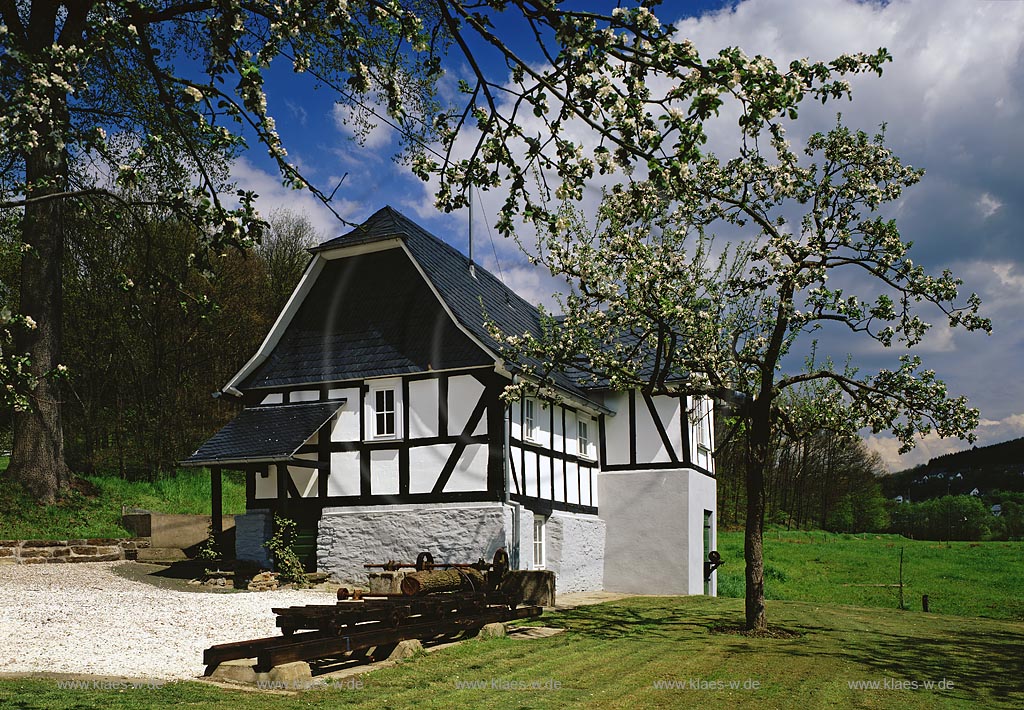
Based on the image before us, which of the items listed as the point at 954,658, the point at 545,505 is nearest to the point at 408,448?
the point at 545,505

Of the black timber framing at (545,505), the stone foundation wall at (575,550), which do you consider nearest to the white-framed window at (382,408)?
the black timber framing at (545,505)

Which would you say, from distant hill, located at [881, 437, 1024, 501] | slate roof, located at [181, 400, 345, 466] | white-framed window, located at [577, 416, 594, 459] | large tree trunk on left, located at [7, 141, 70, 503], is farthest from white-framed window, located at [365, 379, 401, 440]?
distant hill, located at [881, 437, 1024, 501]

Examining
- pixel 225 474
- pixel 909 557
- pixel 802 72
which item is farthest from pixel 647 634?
pixel 909 557

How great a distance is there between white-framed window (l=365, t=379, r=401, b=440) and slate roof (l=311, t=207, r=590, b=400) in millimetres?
2288

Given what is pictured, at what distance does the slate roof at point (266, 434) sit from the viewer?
19.0m

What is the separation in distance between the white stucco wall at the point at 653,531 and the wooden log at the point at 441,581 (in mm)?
9915

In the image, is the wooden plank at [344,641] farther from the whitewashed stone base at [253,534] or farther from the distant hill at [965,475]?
the distant hill at [965,475]

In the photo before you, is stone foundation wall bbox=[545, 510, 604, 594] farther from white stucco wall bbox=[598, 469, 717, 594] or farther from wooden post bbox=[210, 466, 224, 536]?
wooden post bbox=[210, 466, 224, 536]

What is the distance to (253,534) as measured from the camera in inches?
781

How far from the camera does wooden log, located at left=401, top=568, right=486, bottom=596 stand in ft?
42.3

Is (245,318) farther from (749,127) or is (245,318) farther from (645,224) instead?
(749,127)

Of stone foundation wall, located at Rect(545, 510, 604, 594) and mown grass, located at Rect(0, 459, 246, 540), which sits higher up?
mown grass, located at Rect(0, 459, 246, 540)

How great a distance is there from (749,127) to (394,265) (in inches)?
678

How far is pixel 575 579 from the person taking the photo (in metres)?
22.2
